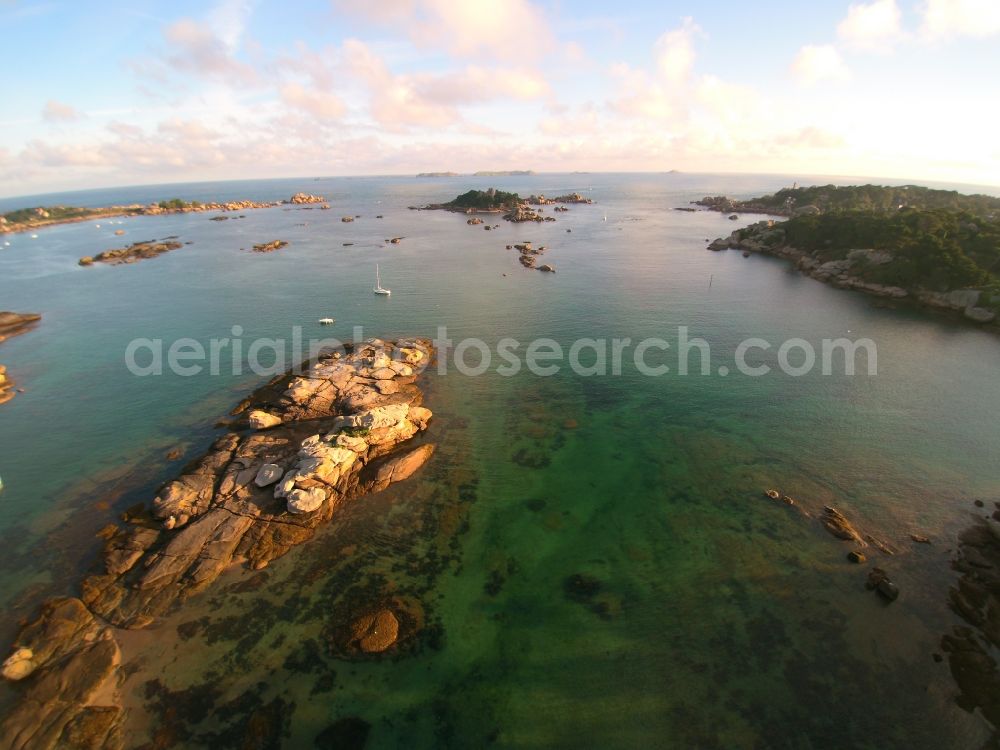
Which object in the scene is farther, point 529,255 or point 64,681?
point 529,255

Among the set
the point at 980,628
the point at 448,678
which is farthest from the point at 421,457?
the point at 980,628

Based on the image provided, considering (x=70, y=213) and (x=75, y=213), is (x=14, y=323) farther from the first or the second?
(x=75, y=213)

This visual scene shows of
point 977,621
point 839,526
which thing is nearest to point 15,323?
point 839,526

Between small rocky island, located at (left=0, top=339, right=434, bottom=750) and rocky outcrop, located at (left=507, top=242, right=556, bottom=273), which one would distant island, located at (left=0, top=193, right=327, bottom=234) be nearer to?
rocky outcrop, located at (left=507, top=242, right=556, bottom=273)

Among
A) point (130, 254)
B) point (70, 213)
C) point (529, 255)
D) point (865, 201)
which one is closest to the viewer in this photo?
point (529, 255)

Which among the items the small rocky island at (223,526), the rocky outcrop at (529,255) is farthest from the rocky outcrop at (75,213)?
the small rocky island at (223,526)

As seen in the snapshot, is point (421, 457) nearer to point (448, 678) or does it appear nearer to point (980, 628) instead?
point (448, 678)

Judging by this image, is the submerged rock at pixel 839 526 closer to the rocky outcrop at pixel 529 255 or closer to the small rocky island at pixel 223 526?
the small rocky island at pixel 223 526

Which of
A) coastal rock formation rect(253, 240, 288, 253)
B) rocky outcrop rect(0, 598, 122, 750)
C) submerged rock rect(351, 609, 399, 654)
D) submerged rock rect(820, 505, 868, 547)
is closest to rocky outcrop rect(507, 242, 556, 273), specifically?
coastal rock formation rect(253, 240, 288, 253)
